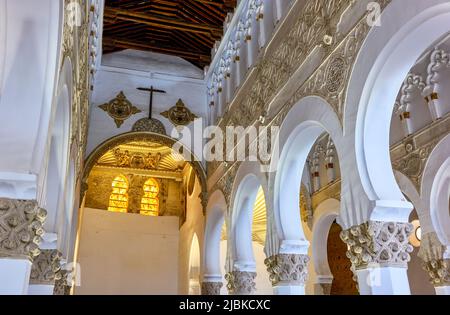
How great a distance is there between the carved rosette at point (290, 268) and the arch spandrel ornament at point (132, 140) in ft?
14.1

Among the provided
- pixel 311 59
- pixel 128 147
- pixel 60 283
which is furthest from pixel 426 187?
pixel 128 147

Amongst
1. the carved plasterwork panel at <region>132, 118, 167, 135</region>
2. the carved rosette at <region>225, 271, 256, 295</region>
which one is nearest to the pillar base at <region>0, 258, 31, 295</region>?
the carved rosette at <region>225, 271, 256, 295</region>

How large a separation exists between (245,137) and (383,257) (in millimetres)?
3948

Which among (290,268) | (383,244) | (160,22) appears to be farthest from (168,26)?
(383,244)

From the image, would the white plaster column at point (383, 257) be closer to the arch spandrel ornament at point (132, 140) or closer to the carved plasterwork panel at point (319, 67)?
the carved plasterwork panel at point (319, 67)

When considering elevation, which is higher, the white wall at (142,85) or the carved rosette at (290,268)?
the white wall at (142,85)

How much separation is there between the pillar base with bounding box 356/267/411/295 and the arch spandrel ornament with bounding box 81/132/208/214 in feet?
20.3

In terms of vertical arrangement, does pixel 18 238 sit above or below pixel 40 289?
above

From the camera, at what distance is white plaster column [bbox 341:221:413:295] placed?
347 centimetres

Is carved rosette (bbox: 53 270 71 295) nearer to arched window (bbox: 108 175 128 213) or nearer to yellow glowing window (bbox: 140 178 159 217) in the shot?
arched window (bbox: 108 175 128 213)

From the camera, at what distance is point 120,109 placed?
950 cm

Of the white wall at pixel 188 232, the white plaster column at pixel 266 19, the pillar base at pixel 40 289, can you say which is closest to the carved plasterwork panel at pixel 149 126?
the white wall at pixel 188 232

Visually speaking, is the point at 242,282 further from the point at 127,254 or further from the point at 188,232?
the point at 127,254

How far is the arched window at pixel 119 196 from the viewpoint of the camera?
14.2 m
